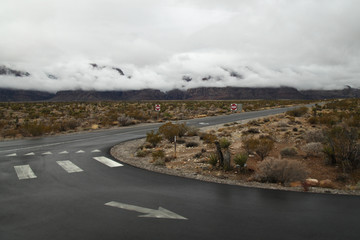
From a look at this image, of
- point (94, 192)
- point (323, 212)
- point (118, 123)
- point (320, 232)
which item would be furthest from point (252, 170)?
point (118, 123)

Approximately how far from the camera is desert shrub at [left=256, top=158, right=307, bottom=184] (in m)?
8.55

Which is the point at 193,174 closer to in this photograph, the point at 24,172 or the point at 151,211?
the point at 151,211

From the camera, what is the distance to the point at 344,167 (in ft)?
33.6

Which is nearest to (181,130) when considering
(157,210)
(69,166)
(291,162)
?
(69,166)

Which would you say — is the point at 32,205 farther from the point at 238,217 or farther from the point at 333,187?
the point at 333,187

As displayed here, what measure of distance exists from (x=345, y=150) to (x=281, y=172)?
3.97 m

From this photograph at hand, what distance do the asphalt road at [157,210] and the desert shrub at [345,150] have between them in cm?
420

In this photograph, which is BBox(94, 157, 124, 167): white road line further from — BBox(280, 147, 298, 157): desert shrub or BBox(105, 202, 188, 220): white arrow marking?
BBox(280, 147, 298, 157): desert shrub

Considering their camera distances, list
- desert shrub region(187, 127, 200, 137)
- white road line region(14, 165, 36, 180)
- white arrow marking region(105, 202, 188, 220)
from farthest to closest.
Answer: desert shrub region(187, 127, 200, 137)
white road line region(14, 165, 36, 180)
white arrow marking region(105, 202, 188, 220)

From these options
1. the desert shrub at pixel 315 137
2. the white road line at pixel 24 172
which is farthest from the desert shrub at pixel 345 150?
the white road line at pixel 24 172

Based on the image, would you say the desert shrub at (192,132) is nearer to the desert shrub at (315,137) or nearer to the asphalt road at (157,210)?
the desert shrub at (315,137)

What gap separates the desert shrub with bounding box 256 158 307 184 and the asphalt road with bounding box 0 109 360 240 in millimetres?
1298

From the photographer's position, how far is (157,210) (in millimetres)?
6098

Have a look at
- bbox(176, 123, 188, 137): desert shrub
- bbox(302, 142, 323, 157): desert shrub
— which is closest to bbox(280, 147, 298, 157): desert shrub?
bbox(302, 142, 323, 157): desert shrub
